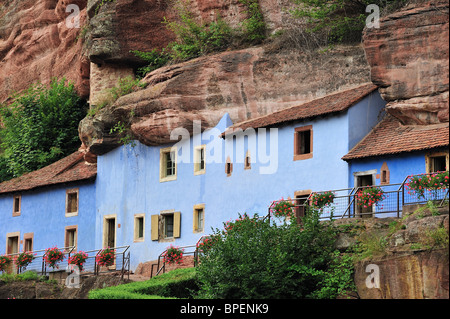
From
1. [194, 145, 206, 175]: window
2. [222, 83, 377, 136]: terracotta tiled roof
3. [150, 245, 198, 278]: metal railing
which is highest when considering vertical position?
[222, 83, 377, 136]: terracotta tiled roof

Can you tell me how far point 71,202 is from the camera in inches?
1829

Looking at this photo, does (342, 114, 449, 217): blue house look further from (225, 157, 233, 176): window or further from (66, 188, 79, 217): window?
(66, 188, 79, 217): window

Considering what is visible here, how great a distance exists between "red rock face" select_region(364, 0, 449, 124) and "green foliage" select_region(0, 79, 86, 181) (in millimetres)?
21739

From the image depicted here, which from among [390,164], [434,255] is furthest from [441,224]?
[390,164]

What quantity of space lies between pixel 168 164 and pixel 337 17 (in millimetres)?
9146

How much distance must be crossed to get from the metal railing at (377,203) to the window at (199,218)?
518cm

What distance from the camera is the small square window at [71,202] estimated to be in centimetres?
4612

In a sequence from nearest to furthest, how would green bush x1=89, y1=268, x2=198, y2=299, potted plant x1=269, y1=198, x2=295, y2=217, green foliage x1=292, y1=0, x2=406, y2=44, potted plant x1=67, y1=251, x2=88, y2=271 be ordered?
green bush x1=89, y1=268, x2=198, y2=299, potted plant x1=269, y1=198, x2=295, y2=217, green foliage x1=292, y1=0, x2=406, y2=44, potted plant x1=67, y1=251, x2=88, y2=271

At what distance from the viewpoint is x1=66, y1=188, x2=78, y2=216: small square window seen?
1816 inches

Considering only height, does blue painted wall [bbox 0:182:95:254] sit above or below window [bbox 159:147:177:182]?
below

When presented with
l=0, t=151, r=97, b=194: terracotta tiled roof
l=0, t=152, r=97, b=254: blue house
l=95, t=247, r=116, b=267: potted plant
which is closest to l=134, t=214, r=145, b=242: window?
l=95, t=247, r=116, b=267: potted plant

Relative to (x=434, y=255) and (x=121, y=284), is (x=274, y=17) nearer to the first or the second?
(x=121, y=284)

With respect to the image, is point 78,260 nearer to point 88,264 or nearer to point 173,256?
point 88,264
